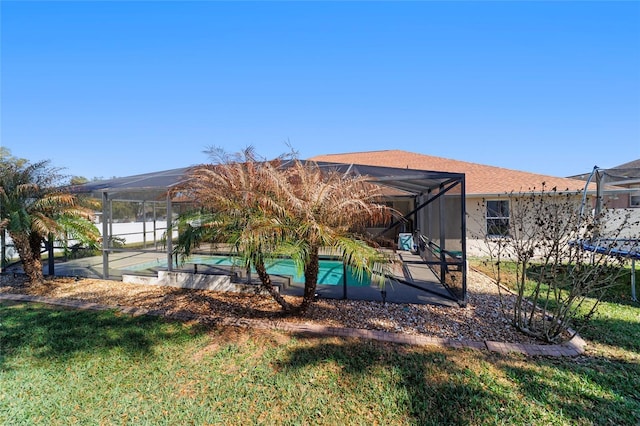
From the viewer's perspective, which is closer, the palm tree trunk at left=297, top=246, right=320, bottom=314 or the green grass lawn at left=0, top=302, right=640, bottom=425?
the green grass lawn at left=0, top=302, right=640, bottom=425

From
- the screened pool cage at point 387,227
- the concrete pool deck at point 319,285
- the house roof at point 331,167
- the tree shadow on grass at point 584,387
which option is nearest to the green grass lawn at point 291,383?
the tree shadow on grass at point 584,387

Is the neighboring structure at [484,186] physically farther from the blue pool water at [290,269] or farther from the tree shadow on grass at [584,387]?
the tree shadow on grass at [584,387]

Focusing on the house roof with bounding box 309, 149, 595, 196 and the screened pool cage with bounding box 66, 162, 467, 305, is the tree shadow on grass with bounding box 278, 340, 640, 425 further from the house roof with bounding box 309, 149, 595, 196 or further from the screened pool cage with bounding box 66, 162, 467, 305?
the house roof with bounding box 309, 149, 595, 196

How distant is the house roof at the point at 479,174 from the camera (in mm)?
13427

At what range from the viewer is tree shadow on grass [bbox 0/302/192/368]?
163 inches

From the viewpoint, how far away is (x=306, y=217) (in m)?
4.22

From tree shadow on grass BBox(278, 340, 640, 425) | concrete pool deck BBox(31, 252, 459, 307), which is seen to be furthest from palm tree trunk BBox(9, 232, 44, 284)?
tree shadow on grass BBox(278, 340, 640, 425)

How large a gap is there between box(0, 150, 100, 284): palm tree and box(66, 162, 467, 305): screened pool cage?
69 cm

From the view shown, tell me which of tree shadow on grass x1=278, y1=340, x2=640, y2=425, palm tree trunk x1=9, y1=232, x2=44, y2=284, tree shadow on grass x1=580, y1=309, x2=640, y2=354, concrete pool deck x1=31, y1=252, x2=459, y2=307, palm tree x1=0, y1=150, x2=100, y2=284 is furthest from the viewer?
palm tree trunk x1=9, y1=232, x2=44, y2=284

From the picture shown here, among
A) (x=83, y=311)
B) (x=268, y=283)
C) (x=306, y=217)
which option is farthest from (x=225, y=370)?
(x=83, y=311)

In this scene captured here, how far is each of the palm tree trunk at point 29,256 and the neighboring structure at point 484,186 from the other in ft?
38.1

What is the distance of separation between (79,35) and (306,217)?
10.8 metres

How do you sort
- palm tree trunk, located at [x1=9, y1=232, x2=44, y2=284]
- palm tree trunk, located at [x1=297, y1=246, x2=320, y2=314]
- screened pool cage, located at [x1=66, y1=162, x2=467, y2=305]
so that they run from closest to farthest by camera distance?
palm tree trunk, located at [x1=297, y1=246, x2=320, y2=314] → screened pool cage, located at [x1=66, y1=162, x2=467, y2=305] → palm tree trunk, located at [x1=9, y1=232, x2=44, y2=284]

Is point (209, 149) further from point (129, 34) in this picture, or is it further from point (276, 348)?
point (129, 34)
